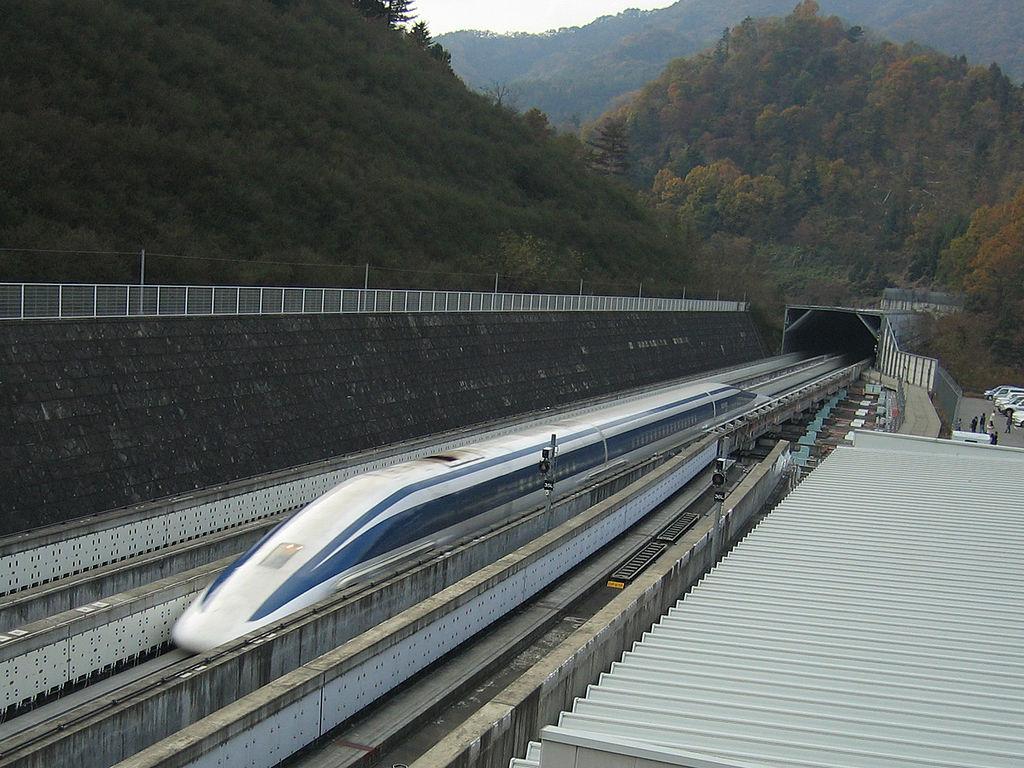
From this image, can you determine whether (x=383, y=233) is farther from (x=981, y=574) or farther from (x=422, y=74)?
(x=981, y=574)

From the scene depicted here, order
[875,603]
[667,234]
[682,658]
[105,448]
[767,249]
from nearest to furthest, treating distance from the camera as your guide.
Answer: [682,658], [875,603], [105,448], [667,234], [767,249]

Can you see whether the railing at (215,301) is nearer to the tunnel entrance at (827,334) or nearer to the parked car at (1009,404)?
the parked car at (1009,404)

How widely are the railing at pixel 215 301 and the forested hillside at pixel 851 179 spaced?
221ft

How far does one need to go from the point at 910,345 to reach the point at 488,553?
73434mm

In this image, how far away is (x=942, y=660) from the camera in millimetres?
13469

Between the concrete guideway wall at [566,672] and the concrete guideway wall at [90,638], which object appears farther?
the concrete guideway wall at [90,638]

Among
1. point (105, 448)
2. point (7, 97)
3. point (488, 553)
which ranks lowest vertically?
point (488, 553)

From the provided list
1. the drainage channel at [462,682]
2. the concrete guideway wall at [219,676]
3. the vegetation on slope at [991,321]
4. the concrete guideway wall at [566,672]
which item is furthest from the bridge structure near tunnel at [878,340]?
the concrete guideway wall at [219,676]

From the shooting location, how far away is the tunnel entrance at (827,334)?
96.3 meters

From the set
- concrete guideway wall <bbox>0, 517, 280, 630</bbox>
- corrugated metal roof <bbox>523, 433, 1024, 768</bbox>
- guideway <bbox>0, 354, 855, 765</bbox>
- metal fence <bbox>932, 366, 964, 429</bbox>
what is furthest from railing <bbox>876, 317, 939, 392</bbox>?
concrete guideway wall <bbox>0, 517, 280, 630</bbox>

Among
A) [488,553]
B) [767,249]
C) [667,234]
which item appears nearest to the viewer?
[488,553]

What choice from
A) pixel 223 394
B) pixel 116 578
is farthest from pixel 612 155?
pixel 116 578

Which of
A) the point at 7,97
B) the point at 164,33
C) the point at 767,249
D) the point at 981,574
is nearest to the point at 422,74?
the point at 164,33

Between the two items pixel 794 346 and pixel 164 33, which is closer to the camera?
pixel 164 33
